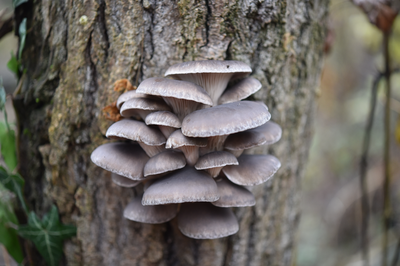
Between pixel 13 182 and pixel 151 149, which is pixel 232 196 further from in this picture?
pixel 13 182

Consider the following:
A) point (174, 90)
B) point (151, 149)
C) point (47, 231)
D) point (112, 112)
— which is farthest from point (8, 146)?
point (174, 90)

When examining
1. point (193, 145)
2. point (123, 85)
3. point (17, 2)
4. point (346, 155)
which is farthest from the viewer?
point (346, 155)

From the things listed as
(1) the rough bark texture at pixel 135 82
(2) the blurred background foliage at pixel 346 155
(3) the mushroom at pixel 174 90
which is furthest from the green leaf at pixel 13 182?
(2) the blurred background foliage at pixel 346 155

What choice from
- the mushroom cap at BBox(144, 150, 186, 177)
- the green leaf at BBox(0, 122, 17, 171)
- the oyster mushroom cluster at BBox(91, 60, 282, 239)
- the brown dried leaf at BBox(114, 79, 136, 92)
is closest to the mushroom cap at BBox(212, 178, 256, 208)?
the oyster mushroom cluster at BBox(91, 60, 282, 239)

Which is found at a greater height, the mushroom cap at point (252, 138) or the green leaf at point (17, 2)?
the green leaf at point (17, 2)

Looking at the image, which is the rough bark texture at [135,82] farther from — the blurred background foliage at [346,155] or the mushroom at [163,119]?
the blurred background foliage at [346,155]

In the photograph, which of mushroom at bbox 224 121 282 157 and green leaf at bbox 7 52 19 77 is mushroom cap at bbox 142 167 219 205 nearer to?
mushroom at bbox 224 121 282 157

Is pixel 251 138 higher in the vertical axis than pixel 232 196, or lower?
higher
